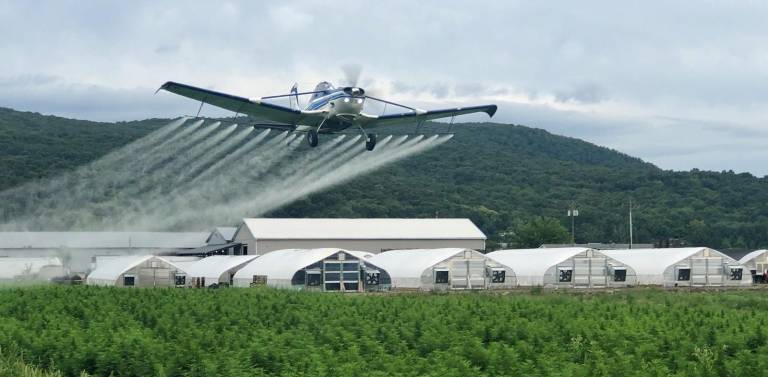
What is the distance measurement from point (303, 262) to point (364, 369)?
52.2 m

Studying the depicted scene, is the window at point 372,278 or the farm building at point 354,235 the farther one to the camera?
the farm building at point 354,235

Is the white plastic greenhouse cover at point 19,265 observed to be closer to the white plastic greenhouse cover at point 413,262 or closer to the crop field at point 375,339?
the white plastic greenhouse cover at point 413,262

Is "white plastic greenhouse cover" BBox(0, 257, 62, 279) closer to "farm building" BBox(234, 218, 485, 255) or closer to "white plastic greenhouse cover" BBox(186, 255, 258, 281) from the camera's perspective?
"white plastic greenhouse cover" BBox(186, 255, 258, 281)

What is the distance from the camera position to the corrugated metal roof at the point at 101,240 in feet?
348

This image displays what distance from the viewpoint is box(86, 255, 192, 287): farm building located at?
83.9m

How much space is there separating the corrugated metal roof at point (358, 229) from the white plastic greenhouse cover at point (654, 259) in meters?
27.0

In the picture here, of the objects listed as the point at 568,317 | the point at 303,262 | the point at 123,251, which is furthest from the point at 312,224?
the point at 568,317

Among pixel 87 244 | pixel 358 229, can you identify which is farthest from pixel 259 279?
pixel 87 244

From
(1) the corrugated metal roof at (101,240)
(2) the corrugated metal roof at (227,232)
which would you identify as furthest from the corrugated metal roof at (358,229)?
(1) the corrugated metal roof at (101,240)

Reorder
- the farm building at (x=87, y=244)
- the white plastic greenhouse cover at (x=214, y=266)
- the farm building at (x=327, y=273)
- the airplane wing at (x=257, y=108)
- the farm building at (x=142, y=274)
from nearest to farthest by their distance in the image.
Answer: the airplane wing at (x=257, y=108) < the farm building at (x=327, y=273) < the farm building at (x=142, y=274) < the white plastic greenhouse cover at (x=214, y=266) < the farm building at (x=87, y=244)

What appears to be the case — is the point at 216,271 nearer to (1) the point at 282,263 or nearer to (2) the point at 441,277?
(1) the point at 282,263

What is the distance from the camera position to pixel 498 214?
179875 millimetres

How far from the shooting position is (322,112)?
62.9 meters

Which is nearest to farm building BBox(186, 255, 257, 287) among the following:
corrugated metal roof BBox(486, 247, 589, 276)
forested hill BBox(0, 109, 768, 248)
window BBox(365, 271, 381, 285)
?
window BBox(365, 271, 381, 285)
